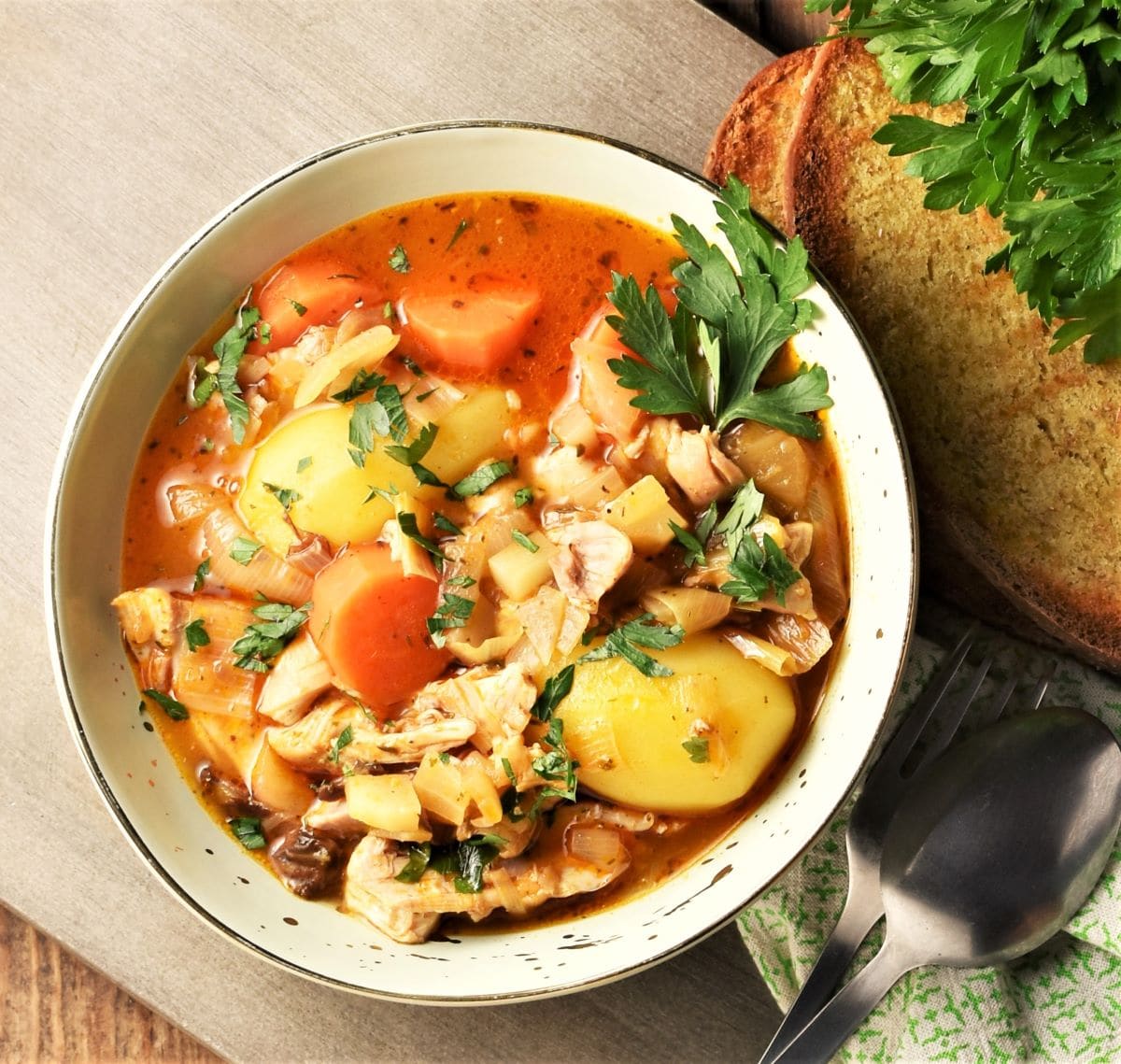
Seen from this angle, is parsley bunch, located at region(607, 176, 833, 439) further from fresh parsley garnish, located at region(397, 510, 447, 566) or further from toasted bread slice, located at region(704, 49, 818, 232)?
fresh parsley garnish, located at region(397, 510, 447, 566)

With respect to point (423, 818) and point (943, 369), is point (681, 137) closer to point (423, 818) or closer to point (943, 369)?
point (943, 369)

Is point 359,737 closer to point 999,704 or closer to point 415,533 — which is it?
point 415,533

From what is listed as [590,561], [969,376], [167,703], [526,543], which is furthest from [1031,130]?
[167,703]

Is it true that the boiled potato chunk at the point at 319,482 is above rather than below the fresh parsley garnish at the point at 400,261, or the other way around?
below

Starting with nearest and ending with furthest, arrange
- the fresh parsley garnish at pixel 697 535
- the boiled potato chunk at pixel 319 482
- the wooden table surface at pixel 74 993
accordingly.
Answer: the fresh parsley garnish at pixel 697 535 < the boiled potato chunk at pixel 319 482 < the wooden table surface at pixel 74 993

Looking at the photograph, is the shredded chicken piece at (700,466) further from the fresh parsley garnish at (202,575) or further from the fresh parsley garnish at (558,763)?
the fresh parsley garnish at (202,575)

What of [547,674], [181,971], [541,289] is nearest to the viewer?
[547,674]

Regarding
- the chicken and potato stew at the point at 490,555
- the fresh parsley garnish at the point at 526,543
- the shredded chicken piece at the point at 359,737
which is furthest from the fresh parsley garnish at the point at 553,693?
the fresh parsley garnish at the point at 526,543

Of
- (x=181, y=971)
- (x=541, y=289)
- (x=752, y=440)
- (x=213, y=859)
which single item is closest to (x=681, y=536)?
(x=752, y=440)
